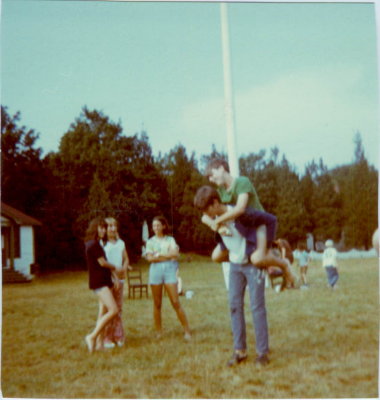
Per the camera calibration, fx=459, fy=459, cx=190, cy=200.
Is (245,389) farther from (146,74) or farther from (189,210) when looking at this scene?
(146,74)

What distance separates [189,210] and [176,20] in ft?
4.95

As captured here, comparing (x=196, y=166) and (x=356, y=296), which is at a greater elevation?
(x=196, y=166)

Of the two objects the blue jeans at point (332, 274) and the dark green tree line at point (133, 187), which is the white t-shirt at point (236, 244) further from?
the blue jeans at point (332, 274)

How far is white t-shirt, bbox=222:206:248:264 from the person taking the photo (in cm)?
310

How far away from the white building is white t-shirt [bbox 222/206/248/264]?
1.45 meters

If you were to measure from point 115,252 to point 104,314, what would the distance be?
1.48ft

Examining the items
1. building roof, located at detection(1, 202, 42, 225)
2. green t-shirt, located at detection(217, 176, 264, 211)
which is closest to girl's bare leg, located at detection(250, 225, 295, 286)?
green t-shirt, located at detection(217, 176, 264, 211)

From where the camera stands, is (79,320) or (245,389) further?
(79,320)

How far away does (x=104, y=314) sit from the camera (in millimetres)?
3318

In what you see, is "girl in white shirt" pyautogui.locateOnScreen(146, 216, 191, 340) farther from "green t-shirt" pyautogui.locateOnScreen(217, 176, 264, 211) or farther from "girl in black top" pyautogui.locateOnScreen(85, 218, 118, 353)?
"green t-shirt" pyautogui.locateOnScreen(217, 176, 264, 211)

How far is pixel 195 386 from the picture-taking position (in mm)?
3109

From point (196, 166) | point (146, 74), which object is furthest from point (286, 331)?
point (146, 74)

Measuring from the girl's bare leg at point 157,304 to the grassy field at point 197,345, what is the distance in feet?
0.14

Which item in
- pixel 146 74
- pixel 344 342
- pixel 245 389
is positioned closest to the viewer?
pixel 245 389
